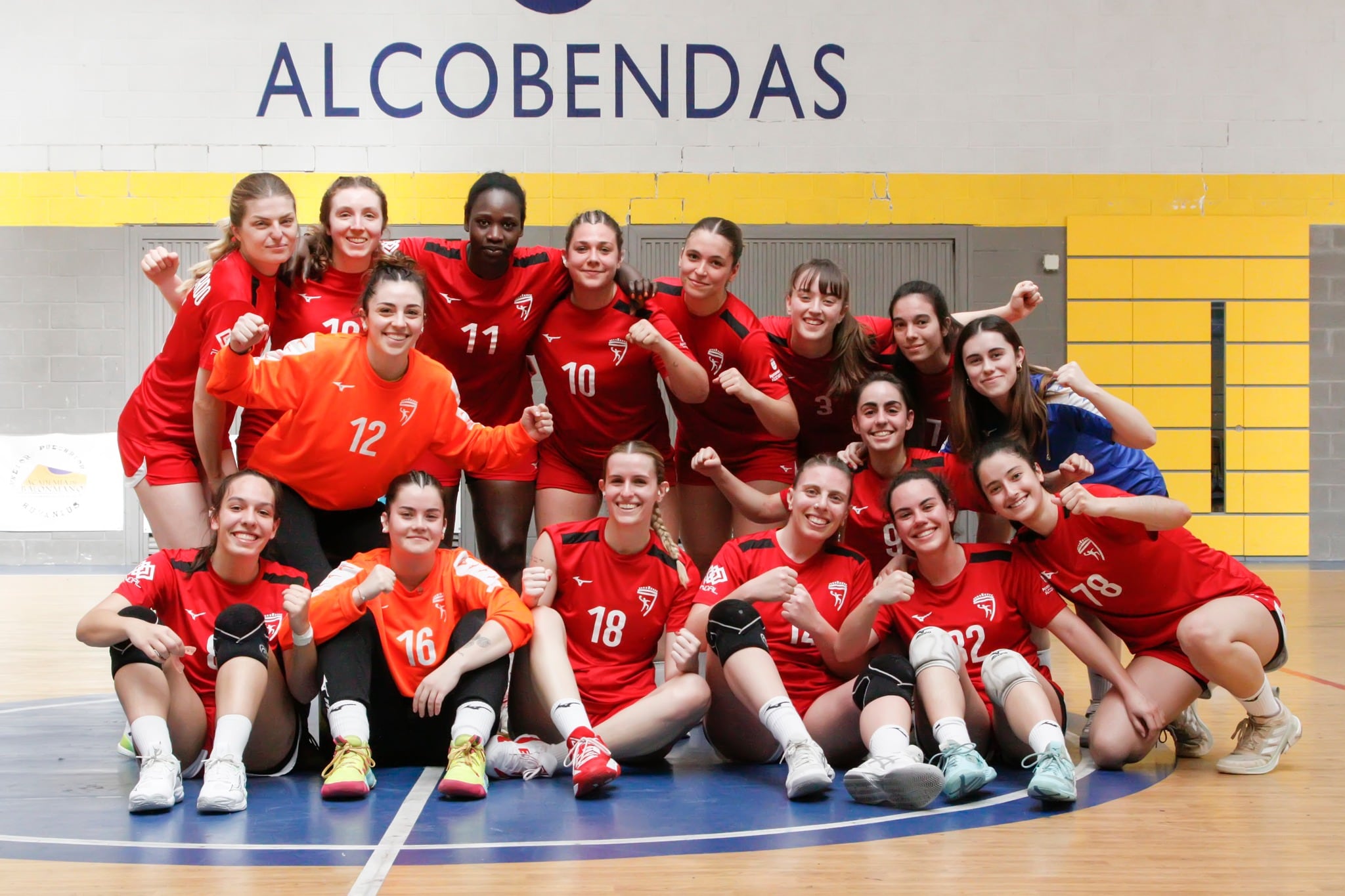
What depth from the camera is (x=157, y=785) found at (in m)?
2.82

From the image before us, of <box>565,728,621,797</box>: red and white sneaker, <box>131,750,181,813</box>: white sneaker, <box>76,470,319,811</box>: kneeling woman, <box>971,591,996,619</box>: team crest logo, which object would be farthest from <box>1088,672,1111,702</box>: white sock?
<box>131,750,181,813</box>: white sneaker

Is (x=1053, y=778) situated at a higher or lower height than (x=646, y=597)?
lower

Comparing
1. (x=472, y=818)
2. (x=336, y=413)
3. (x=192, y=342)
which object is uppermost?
(x=192, y=342)

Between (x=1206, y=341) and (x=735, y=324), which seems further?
(x=1206, y=341)

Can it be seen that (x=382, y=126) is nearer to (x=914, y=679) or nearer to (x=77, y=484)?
(x=77, y=484)

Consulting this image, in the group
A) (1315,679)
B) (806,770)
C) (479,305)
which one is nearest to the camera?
(806,770)

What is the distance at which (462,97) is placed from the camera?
29.8 feet

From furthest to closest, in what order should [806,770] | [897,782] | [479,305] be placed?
[479,305], [806,770], [897,782]

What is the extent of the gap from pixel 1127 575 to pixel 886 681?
871mm

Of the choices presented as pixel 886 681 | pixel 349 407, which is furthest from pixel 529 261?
pixel 886 681

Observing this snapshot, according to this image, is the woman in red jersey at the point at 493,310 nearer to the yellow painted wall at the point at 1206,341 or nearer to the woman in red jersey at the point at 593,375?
the woman in red jersey at the point at 593,375

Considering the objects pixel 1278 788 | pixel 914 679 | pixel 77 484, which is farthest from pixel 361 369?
pixel 77 484

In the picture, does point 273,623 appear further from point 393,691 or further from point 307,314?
point 307,314

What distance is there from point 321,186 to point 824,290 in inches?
245
